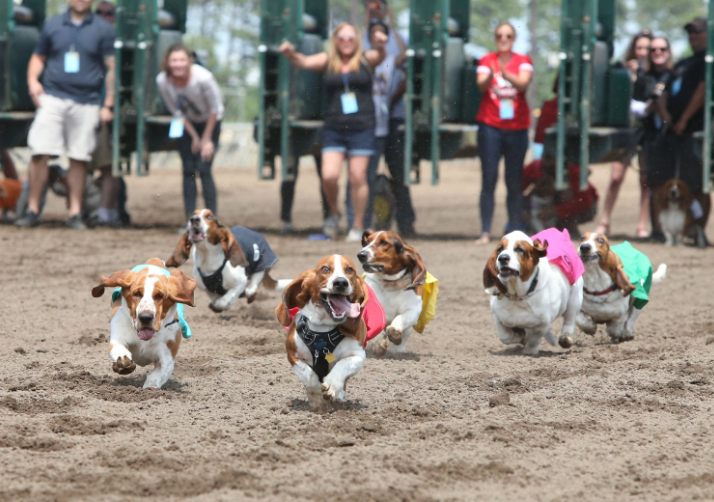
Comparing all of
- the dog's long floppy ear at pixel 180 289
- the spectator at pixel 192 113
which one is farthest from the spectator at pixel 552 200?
the dog's long floppy ear at pixel 180 289

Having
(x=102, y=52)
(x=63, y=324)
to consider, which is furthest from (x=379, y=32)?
(x=63, y=324)

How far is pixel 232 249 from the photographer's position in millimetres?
7797

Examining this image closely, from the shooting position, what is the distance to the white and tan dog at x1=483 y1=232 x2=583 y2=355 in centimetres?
635

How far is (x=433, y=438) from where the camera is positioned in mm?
4789

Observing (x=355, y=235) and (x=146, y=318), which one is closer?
(x=146, y=318)

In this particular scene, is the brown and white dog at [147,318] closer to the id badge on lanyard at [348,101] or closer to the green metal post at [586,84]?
the id badge on lanyard at [348,101]

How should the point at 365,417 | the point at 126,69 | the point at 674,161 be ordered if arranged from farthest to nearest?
the point at 126,69 < the point at 674,161 < the point at 365,417

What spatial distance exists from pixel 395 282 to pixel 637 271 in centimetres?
170

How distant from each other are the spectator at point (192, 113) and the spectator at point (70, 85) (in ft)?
2.45

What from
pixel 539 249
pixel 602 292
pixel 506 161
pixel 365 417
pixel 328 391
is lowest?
pixel 365 417

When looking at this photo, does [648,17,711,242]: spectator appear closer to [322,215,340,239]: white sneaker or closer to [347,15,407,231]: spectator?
[347,15,407,231]: spectator

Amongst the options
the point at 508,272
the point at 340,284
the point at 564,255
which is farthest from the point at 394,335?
the point at 340,284

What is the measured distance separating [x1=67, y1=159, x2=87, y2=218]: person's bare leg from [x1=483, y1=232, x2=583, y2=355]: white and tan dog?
23.0ft

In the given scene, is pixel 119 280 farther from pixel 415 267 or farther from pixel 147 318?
pixel 415 267
